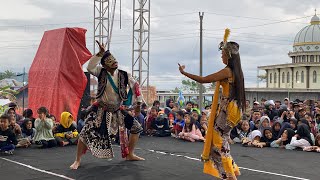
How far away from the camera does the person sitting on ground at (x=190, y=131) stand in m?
10.0

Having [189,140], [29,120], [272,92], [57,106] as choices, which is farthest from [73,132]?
[272,92]

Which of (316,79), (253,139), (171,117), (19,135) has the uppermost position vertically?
(316,79)

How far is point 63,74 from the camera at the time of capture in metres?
10.7

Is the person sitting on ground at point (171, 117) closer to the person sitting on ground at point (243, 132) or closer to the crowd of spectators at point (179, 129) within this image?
the crowd of spectators at point (179, 129)

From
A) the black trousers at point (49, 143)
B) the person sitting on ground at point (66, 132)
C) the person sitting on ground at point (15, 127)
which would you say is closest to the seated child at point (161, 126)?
the person sitting on ground at point (66, 132)

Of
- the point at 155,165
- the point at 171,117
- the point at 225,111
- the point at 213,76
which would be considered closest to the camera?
the point at 213,76

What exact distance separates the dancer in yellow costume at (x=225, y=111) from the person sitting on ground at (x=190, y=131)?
5.11 metres

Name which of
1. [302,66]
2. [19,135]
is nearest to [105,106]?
[19,135]

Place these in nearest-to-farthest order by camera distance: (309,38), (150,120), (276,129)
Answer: (276,129)
(150,120)
(309,38)

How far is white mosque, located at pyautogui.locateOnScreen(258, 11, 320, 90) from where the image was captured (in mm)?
40625

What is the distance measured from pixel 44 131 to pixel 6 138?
133cm

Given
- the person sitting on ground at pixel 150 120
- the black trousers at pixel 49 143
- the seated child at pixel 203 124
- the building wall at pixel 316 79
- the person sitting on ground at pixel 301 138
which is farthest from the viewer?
the building wall at pixel 316 79

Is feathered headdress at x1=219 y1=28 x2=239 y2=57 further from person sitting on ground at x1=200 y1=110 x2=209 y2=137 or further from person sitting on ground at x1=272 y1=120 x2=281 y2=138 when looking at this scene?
person sitting on ground at x1=200 y1=110 x2=209 y2=137

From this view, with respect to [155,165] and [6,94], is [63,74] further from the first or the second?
[155,165]
